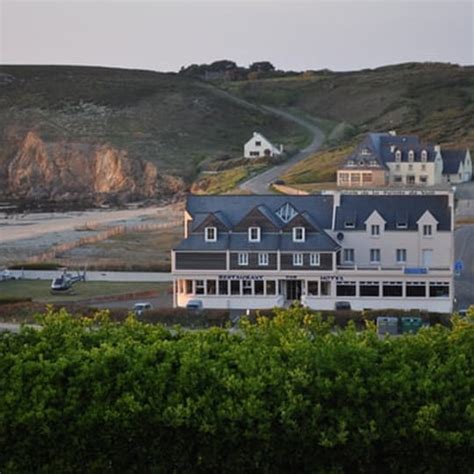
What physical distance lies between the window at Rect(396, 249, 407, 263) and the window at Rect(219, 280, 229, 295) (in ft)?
18.3

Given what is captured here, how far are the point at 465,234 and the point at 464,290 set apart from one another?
13924mm

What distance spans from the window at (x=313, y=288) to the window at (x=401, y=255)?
2.83m

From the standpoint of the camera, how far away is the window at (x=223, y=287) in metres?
35.5

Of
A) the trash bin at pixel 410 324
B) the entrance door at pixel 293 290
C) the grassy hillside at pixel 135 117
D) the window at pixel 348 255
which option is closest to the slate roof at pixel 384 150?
the grassy hillside at pixel 135 117

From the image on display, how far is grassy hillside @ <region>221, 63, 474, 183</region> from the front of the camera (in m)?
100

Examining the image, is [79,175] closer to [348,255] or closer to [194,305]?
[348,255]

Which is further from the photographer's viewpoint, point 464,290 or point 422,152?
point 422,152

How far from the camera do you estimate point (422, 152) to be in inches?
3095

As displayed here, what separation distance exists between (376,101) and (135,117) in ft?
106

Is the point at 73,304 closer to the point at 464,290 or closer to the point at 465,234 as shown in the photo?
the point at 464,290

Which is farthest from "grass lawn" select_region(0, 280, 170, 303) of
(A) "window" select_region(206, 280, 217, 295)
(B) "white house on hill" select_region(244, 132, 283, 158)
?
(B) "white house on hill" select_region(244, 132, 283, 158)

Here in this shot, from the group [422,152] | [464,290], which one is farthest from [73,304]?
[422,152]

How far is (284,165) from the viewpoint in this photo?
3944 inches

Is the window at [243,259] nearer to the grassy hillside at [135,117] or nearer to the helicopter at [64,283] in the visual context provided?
the helicopter at [64,283]
